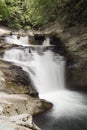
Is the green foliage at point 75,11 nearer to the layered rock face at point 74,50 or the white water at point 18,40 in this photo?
the layered rock face at point 74,50

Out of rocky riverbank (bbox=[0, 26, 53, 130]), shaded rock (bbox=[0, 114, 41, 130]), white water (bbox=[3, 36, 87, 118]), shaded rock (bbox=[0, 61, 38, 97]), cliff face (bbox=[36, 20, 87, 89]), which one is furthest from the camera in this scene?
cliff face (bbox=[36, 20, 87, 89])

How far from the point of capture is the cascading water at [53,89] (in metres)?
9.12

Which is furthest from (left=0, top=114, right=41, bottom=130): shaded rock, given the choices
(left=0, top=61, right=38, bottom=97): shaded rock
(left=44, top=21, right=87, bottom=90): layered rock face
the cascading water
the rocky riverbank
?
(left=44, top=21, right=87, bottom=90): layered rock face

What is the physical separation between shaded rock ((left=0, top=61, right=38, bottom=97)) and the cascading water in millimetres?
786

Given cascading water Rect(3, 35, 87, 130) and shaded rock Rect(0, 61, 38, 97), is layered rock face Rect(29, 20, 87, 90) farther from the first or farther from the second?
shaded rock Rect(0, 61, 38, 97)

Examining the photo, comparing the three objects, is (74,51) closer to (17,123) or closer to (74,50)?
(74,50)

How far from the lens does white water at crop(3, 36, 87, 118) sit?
10.8 meters

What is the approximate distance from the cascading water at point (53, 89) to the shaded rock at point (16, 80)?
786 millimetres

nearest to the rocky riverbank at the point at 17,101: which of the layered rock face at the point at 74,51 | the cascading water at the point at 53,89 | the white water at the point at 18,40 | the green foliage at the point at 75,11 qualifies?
the cascading water at the point at 53,89

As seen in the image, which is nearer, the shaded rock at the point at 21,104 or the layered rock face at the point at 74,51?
the shaded rock at the point at 21,104

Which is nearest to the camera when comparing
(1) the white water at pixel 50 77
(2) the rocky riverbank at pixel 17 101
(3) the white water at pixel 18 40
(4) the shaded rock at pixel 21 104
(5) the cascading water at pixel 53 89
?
(2) the rocky riverbank at pixel 17 101

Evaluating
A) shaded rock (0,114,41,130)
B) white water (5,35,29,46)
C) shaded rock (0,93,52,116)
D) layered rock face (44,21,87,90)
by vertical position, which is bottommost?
shaded rock (0,114,41,130)

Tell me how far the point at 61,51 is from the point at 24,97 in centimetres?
559

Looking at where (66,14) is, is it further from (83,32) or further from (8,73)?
(8,73)
